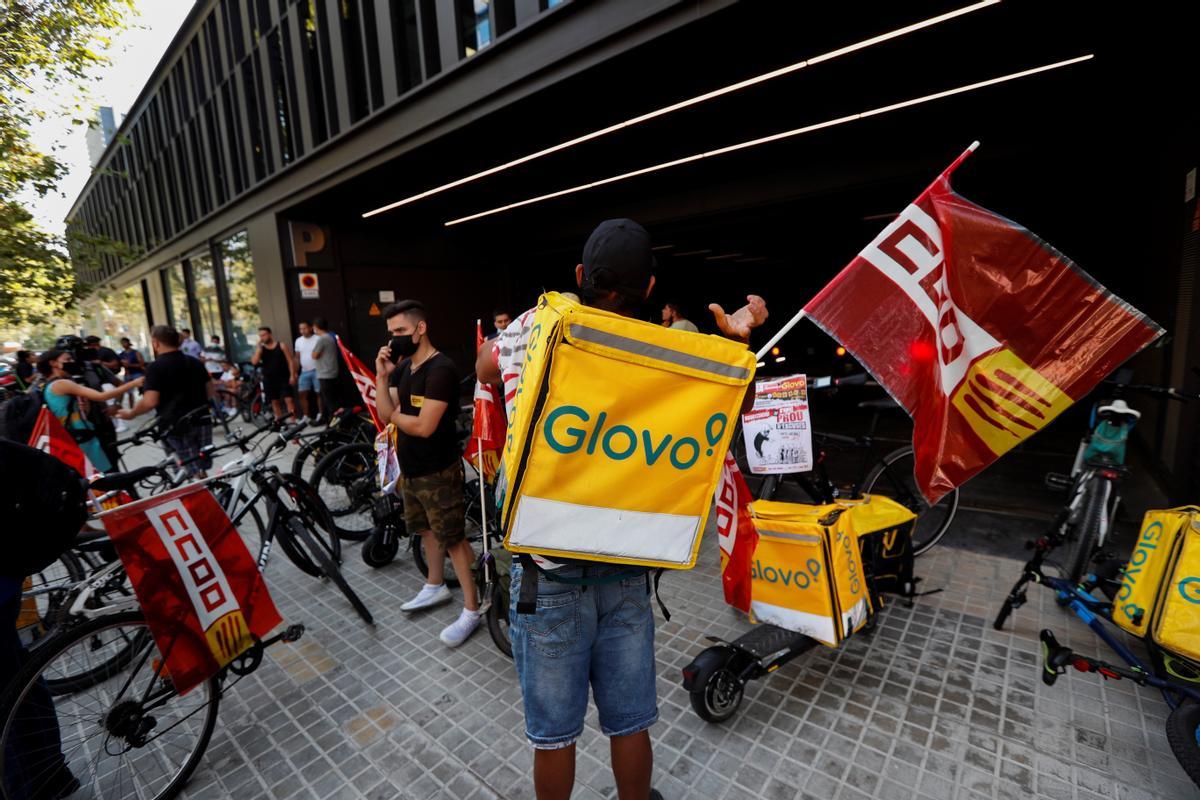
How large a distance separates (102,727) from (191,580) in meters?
0.73

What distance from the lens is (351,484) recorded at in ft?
16.4

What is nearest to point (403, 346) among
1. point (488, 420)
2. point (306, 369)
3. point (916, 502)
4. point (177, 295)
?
point (488, 420)

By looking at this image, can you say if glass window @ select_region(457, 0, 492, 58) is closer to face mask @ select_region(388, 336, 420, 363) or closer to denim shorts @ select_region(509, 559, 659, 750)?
face mask @ select_region(388, 336, 420, 363)

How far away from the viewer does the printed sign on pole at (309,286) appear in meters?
11.0

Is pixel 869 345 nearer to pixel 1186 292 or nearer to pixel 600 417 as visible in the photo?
pixel 600 417

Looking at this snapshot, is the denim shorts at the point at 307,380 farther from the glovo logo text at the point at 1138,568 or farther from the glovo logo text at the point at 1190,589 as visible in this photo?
the glovo logo text at the point at 1190,589

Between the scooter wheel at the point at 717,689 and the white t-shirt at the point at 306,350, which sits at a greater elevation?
the white t-shirt at the point at 306,350

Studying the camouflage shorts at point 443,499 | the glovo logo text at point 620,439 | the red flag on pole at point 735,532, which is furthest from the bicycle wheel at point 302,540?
the glovo logo text at point 620,439

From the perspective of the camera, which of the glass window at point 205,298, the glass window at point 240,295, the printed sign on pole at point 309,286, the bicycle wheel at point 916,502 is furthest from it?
the glass window at point 205,298

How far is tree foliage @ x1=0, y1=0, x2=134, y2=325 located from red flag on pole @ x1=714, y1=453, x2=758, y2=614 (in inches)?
429

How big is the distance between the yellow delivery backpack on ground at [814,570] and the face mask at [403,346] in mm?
2274

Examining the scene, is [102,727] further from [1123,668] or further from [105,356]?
[105,356]

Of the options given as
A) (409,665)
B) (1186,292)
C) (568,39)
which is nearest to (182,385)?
(409,665)

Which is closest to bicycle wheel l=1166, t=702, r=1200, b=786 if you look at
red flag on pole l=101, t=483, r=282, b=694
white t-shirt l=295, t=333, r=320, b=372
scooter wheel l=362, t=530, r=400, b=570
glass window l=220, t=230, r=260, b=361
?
red flag on pole l=101, t=483, r=282, b=694
